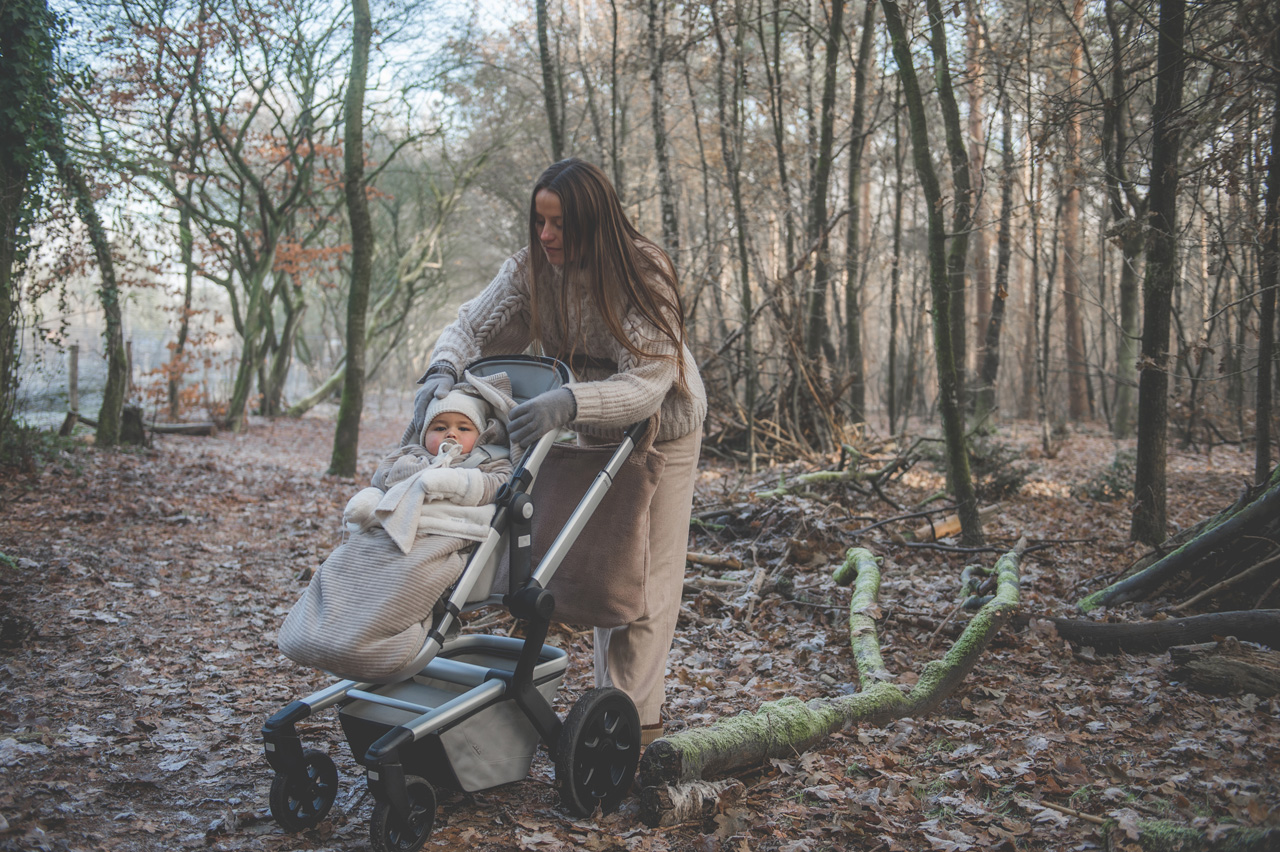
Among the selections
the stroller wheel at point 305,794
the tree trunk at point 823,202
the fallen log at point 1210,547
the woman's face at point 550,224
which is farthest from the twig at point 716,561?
the tree trunk at point 823,202

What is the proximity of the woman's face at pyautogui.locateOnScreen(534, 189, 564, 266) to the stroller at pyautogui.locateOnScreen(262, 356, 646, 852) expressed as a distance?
0.41m

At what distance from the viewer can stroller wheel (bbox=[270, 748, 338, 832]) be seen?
8.42 feet

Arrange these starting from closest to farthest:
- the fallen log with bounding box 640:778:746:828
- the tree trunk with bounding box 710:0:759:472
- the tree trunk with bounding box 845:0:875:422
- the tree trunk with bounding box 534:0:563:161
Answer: the fallen log with bounding box 640:778:746:828 → the tree trunk with bounding box 710:0:759:472 → the tree trunk with bounding box 845:0:875:422 → the tree trunk with bounding box 534:0:563:161

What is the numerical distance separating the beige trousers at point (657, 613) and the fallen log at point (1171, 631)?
2.25 m

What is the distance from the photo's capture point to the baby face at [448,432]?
2828mm

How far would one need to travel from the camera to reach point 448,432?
2834mm

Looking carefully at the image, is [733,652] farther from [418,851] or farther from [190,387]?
[190,387]

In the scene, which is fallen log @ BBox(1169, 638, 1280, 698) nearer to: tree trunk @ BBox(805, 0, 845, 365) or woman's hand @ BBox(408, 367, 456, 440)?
woman's hand @ BBox(408, 367, 456, 440)

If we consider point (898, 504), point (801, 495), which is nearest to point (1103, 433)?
point (898, 504)

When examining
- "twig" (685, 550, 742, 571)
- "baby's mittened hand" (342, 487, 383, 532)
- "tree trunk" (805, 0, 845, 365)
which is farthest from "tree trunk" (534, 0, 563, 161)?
"baby's mittened hand" (342, 487, 383, 532)

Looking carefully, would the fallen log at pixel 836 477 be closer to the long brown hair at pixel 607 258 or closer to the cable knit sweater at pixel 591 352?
the cable knit sweater at pixel 591 352

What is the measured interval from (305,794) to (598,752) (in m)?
0.95

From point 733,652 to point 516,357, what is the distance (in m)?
2.40

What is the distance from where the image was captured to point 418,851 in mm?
2471
